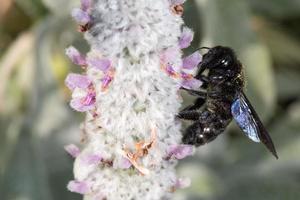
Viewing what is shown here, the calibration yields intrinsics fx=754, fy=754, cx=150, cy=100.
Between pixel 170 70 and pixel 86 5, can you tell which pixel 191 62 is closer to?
pixel 170 70

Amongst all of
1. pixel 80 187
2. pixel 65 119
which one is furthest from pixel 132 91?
pixel 65 119

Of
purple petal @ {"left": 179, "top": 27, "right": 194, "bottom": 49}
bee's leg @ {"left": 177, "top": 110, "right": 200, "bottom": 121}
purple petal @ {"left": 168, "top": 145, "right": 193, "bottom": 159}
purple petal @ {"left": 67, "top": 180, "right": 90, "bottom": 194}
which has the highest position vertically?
purple petal @ {"left": 179, "top": 27, "right": 194, "bottom": 49}

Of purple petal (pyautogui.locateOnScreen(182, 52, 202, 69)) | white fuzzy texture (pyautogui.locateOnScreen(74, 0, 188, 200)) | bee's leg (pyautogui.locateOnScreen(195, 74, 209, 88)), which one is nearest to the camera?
white fuzzy texture (pyautogui.locateOnScreen(74, 0, 188, 200))

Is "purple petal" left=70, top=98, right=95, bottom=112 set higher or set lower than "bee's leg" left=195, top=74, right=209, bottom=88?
higher

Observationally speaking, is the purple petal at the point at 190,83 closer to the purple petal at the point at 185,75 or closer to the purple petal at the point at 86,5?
the purple petal at the point at 185,75

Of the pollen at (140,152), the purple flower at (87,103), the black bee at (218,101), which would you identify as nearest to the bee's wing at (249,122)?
the black bee at (218,101)

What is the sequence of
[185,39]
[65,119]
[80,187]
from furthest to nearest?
[65,119] < [80,187] < [185,39]

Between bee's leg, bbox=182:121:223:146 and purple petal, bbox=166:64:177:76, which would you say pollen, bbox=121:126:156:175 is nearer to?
purple petal, bbox=166:64:177:76

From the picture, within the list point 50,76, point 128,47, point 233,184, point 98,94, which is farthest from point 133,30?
point 233,184

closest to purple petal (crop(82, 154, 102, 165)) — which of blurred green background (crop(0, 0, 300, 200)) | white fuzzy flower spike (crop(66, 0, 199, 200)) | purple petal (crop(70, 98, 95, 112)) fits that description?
white fuzzy flower spike (crop(66, 0, 199, 200))
